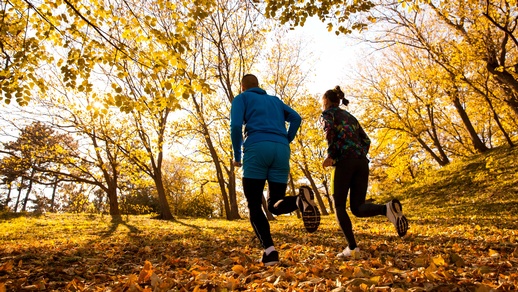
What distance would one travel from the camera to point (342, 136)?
358 centimetres

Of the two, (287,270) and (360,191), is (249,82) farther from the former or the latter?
(287,270)

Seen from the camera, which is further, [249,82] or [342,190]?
[249,82]

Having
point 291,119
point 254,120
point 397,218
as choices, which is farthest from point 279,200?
point 397,218

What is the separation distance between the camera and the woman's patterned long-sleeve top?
3.54m

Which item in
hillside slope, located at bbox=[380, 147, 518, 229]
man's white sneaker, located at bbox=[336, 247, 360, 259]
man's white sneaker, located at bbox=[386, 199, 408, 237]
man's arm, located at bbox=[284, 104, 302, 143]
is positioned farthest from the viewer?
hillside slope, located at bbox=[380, 147, 518, 229]

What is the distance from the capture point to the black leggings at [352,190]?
3.49 meters

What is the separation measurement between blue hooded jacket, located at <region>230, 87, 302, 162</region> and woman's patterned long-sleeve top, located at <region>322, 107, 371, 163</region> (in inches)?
20.6

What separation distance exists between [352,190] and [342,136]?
64cm

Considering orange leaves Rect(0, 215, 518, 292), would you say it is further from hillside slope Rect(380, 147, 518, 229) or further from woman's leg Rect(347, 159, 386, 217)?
hillside slope Rect(380, 147, 518, 229)

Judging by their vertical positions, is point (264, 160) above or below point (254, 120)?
below

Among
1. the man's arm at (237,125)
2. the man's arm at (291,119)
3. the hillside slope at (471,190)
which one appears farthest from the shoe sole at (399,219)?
the hillside slope at (471,190)

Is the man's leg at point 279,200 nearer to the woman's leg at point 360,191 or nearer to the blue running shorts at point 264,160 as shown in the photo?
the blue running shorts at point 264,160

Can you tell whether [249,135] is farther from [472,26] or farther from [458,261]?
[472,26]

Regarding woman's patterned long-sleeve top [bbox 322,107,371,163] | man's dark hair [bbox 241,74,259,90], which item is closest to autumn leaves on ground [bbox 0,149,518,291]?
woman's patterned long-sleeve top [bbox 322,107,371,163]
